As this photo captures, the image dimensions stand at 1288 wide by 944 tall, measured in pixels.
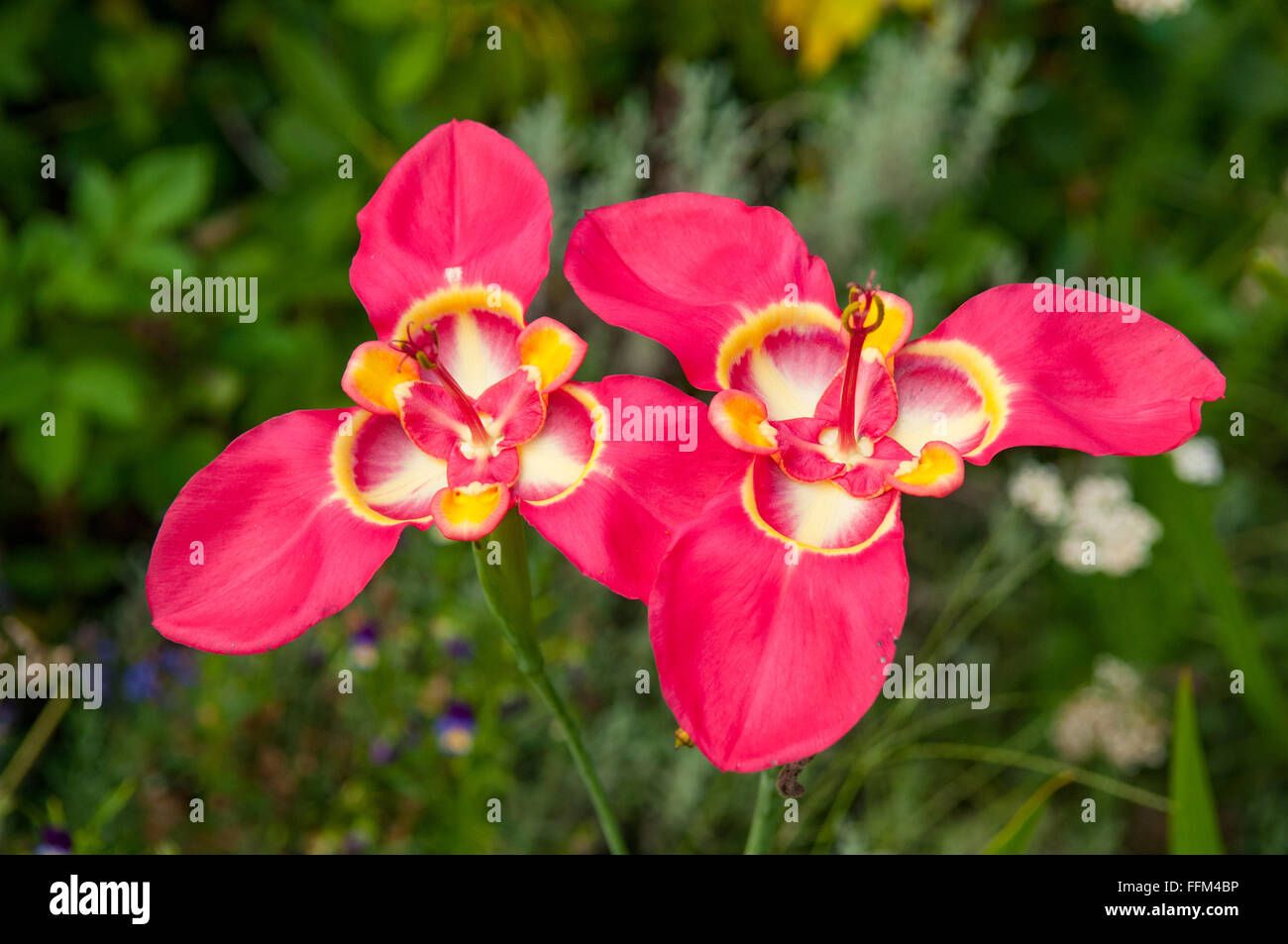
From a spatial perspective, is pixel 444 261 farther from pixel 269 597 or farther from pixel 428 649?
pixel 428 649

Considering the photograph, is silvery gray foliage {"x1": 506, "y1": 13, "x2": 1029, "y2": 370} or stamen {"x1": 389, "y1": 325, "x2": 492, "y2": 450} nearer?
stamen {"x1": 389, "y1": 325, "x2": 492, "y2": 450}

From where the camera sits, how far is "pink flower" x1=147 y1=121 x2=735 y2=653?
48 cm

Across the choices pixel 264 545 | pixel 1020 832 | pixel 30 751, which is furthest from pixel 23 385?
pixel 1020 832

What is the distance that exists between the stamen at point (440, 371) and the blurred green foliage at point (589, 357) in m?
0.50

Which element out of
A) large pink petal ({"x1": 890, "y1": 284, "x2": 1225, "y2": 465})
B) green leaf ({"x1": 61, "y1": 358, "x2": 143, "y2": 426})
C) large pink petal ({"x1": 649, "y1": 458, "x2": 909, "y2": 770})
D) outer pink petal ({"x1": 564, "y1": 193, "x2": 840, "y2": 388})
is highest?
green leaf ({"x1": 61, "y1": 358, "x2": 143, "y2": 426})

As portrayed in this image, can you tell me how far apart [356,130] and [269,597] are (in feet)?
3.28

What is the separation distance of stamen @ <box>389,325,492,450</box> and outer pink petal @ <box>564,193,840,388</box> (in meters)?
0.08

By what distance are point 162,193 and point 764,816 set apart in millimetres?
1023

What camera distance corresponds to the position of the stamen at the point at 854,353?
0.48 meters

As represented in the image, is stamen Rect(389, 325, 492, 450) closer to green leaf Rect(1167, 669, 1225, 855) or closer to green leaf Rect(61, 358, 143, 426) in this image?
green leaf Rect(1167, 669, 1225, 855)

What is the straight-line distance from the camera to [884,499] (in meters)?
0.51

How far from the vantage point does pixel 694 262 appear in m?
0.54

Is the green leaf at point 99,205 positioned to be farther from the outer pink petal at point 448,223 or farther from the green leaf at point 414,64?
the outer pink petal at point 448,223

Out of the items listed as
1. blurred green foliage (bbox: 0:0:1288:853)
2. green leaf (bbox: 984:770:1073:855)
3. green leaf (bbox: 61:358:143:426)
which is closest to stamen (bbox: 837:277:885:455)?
green leaf (bbox: 984:770:1073:855)
